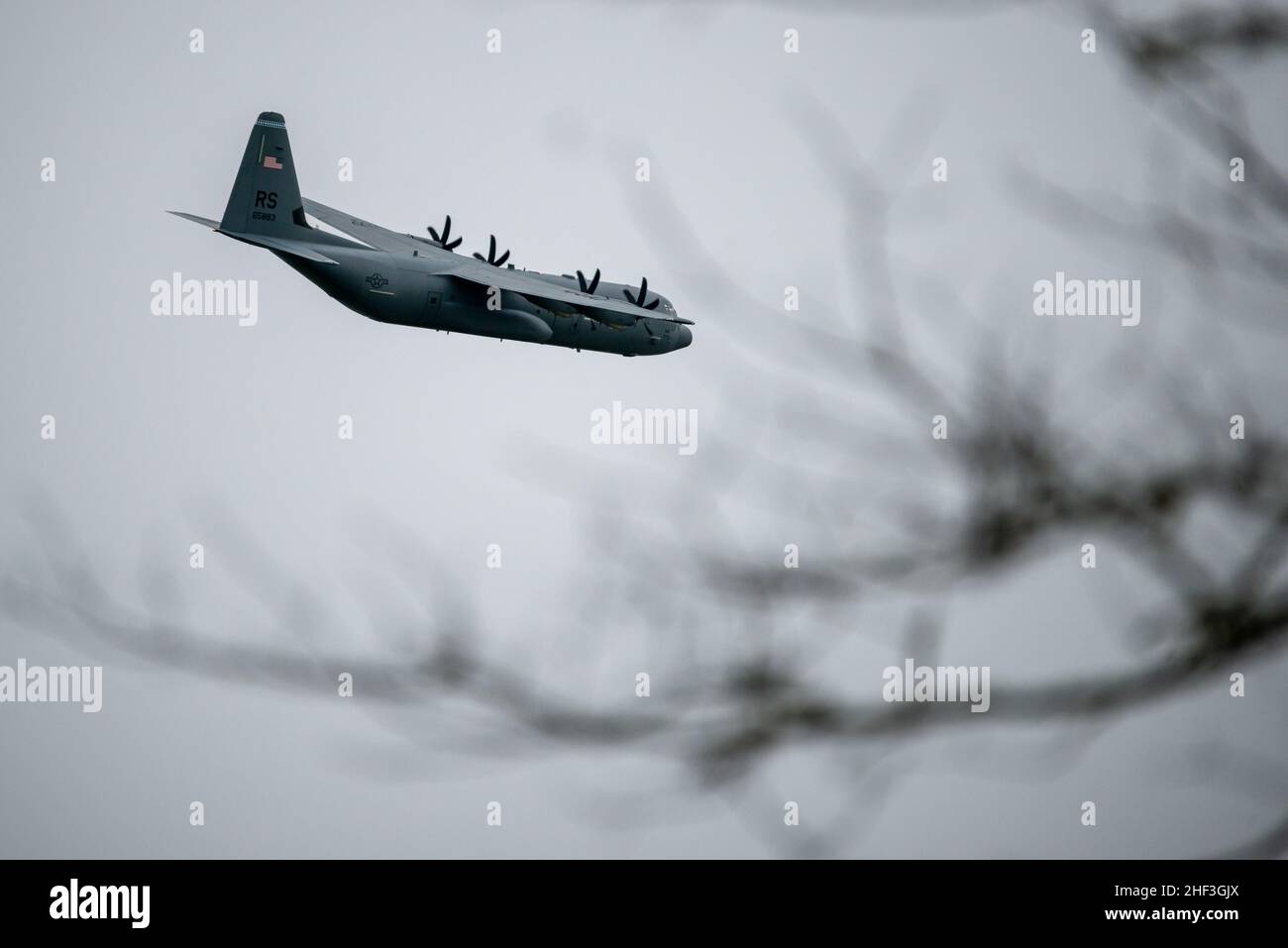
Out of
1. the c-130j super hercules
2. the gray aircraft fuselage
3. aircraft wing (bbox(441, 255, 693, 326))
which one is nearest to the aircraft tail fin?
the c-130j super hercules

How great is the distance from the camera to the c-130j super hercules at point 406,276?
3112 cm

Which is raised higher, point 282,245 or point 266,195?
point 266,195

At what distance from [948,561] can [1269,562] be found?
3.72 ft

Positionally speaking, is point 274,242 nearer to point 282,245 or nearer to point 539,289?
point 282,245

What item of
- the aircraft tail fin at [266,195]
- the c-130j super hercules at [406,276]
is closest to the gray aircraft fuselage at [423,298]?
the c-130j super hercules at [406,276]

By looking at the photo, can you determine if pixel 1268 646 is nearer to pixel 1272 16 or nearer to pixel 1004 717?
pixel 1004 717

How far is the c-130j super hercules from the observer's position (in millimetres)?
31125

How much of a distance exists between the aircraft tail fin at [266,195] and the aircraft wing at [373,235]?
6.81 ft

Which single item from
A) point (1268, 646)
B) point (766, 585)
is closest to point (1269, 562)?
point (1268, 646)

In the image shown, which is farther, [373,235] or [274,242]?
[373,235]

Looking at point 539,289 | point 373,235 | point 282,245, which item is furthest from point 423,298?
point 373,235

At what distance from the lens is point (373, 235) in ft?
120

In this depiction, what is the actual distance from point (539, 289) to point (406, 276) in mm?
2970

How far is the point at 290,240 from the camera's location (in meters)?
32.1
